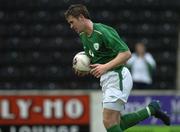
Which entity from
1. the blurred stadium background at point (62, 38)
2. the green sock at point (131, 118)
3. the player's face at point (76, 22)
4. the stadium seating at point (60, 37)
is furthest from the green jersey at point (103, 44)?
the stadium seating at point (60, 37)

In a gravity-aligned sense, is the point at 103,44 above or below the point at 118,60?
above

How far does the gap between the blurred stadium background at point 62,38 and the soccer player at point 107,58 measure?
6380 mm

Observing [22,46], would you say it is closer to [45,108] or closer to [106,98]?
[45,108]

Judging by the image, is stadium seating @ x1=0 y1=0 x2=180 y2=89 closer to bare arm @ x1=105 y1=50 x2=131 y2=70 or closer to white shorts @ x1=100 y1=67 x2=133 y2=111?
white shorts @ x1=100 y1=67 x2=133 y2=111

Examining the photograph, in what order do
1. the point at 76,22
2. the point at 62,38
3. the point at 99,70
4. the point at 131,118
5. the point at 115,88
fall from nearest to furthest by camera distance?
the point at 99,70
the point at 76,22
the point at 115,88
the point at 131,118
the point at 62,38

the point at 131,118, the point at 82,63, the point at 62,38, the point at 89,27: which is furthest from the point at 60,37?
the point at 89,27

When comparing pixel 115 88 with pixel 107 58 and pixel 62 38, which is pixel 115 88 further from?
pixel 62 38

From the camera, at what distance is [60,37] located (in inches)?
586

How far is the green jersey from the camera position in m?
7.64

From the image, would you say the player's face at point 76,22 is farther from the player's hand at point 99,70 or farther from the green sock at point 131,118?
the green sock at point 131,118

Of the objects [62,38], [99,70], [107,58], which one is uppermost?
[62,38]

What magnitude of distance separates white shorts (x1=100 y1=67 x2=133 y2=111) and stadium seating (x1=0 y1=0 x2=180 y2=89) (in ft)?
21.4

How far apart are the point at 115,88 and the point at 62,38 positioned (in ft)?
23.6

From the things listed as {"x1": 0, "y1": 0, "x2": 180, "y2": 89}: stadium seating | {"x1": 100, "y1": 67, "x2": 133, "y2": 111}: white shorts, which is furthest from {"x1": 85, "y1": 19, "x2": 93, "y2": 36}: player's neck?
{"x1": 0, "y1": 0, "x2": 180, "y2": 89}: stadium seating
